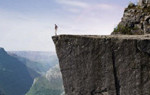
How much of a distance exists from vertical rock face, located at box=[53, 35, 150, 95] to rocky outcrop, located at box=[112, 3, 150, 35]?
2319 centimetres

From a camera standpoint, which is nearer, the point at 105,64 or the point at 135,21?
the point at 105,64

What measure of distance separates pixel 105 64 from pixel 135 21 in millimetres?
29305

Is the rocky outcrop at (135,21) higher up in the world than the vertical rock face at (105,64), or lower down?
higher up

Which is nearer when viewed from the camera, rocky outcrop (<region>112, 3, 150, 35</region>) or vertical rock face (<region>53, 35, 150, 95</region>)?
vertical rock face (<region>53, 35, 150, 95</region>)

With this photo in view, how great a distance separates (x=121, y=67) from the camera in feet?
48.9

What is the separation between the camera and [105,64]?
15086 millimetres

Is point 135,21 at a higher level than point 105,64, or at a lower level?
higher

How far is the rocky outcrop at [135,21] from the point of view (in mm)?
38906

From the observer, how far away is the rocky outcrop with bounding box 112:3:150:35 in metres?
38.9

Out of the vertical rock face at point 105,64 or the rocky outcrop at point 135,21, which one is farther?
the rocky outcrop at point 135,21

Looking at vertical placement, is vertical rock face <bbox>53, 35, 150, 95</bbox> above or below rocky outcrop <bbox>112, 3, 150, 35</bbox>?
below

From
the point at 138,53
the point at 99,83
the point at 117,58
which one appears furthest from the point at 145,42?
the point at 99,83

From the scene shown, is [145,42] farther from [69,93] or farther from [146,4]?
[146,4]

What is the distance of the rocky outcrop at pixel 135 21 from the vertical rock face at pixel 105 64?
23195mm
